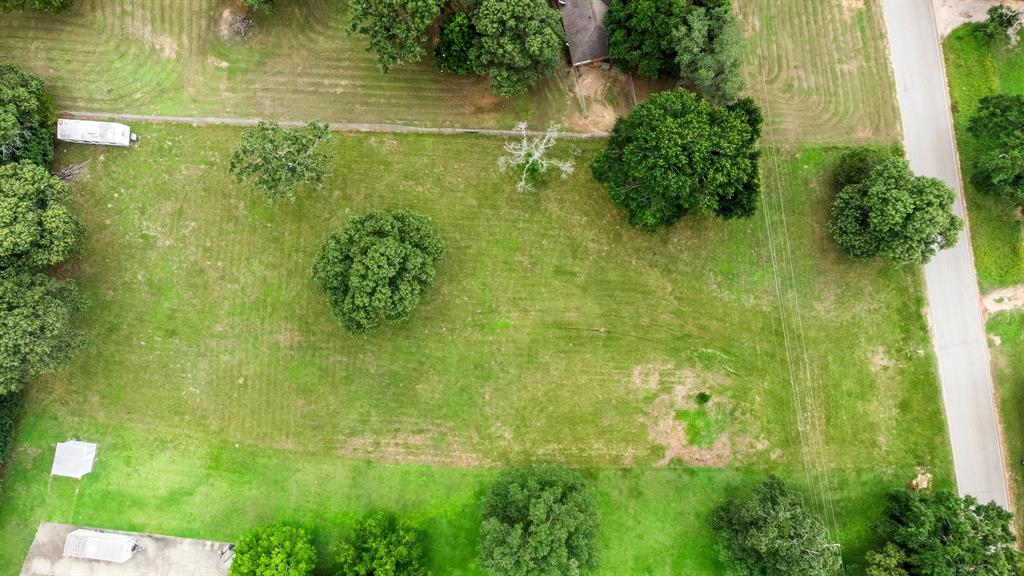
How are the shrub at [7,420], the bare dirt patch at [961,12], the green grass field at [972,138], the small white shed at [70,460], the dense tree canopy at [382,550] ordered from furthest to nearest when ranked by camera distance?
the bare dirt patch at [961,12] < the green grass field at [972,138] < the small white shed at [70,460] < the shrub at [7,420] < the dense tree canopy at [382,550]

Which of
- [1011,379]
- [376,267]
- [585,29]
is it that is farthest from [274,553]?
[1011,379]

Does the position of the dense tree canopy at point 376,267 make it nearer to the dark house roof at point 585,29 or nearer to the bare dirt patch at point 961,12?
the dark house roof at point 585,29

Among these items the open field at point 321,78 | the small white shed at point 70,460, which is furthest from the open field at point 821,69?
the small white shed at point 70,460

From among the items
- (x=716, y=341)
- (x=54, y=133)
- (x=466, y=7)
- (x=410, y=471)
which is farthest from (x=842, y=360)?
(x=54, y=133)

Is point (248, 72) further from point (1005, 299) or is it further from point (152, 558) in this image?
point (1005, 299)

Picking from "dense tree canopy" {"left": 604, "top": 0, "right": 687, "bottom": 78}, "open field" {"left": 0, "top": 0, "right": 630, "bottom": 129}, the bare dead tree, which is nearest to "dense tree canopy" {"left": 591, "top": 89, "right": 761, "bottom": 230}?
"dense tree canopy" {"left": 604, "top": 0, "right": 687, "bottom": 78}

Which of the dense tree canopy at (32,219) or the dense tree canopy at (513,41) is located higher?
the dense tree canopy at (513,41)

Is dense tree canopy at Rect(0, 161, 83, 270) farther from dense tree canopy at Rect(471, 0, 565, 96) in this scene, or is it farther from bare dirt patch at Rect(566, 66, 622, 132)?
bare dirt patch at Rect(566, 66, 622, 132)

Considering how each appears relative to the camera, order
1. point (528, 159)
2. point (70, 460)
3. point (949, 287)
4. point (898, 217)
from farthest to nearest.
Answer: point (528, 159)
point (949, 287)
point (70, 460)
point (898, 217)
